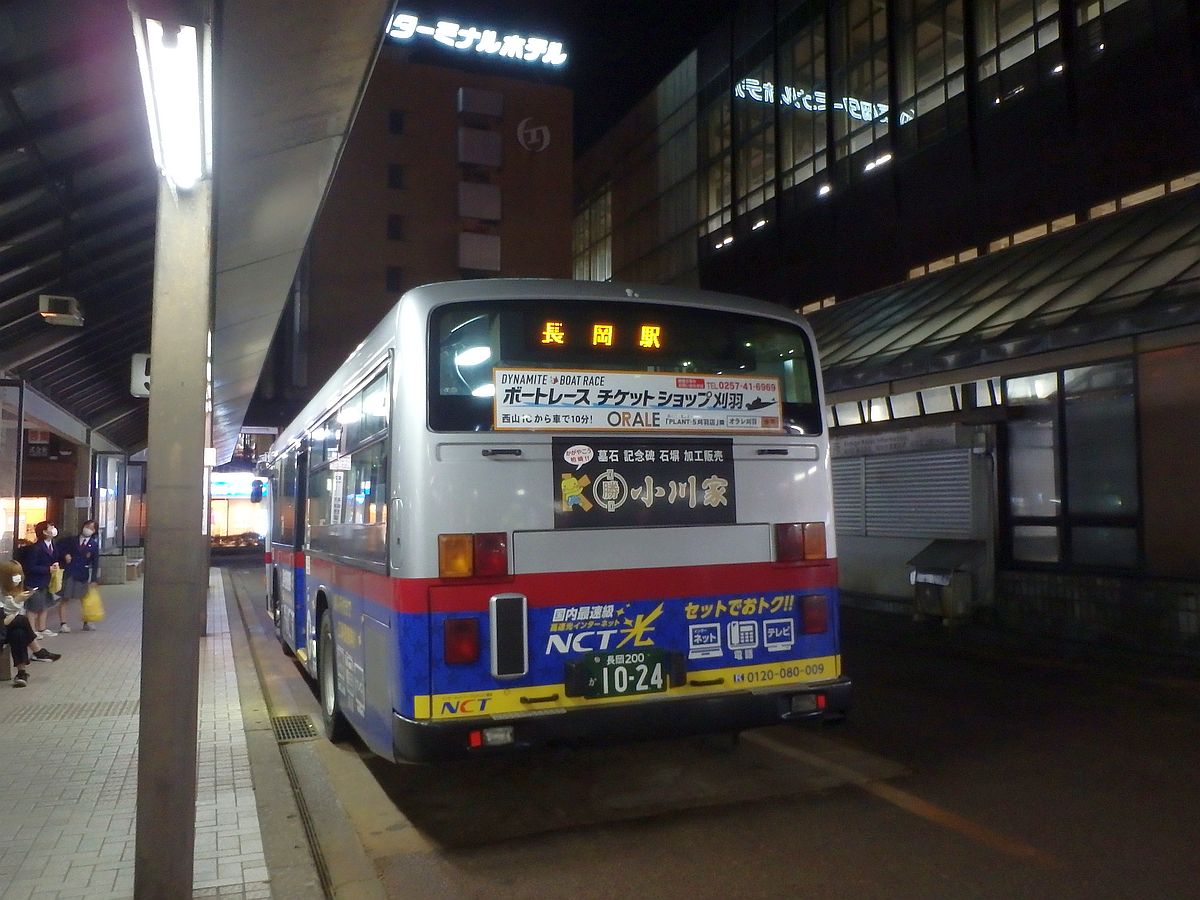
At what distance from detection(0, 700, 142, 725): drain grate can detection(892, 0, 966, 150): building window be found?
19.1m

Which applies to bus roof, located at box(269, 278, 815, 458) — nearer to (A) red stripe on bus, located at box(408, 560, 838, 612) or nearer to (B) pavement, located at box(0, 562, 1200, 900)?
(A) red stripe on bus, located at box(408, 560, 838, 612)

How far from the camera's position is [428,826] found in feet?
19.6

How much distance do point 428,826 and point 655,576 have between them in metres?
2.19

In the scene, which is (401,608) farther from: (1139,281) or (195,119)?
(1139,281)

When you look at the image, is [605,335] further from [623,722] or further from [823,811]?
[823,811]

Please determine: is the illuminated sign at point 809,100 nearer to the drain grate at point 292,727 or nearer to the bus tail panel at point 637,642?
the bus tail panel at point 637,642

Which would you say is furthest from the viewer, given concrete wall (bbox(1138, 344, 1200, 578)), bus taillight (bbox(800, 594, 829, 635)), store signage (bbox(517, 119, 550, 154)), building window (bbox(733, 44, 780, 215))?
store signage (bbox(517, 119, 550, 154))

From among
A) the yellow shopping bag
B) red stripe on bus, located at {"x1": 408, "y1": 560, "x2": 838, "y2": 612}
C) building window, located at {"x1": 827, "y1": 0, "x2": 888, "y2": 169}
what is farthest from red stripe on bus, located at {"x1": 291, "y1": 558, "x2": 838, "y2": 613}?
building window, located at {"x1": 827, "y1": 0, "x2": 888, "y2": 169}

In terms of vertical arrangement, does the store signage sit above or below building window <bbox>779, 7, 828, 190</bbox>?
above

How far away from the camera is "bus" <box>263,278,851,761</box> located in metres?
5.38

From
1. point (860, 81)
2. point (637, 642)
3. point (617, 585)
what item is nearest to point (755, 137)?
point (860, 81)

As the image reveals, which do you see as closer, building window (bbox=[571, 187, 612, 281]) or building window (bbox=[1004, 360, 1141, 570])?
building window (bbox=[1004, 360, 1141, 570])

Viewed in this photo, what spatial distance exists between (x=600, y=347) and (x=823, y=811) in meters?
3.30

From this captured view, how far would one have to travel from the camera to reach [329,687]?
8133 mm
